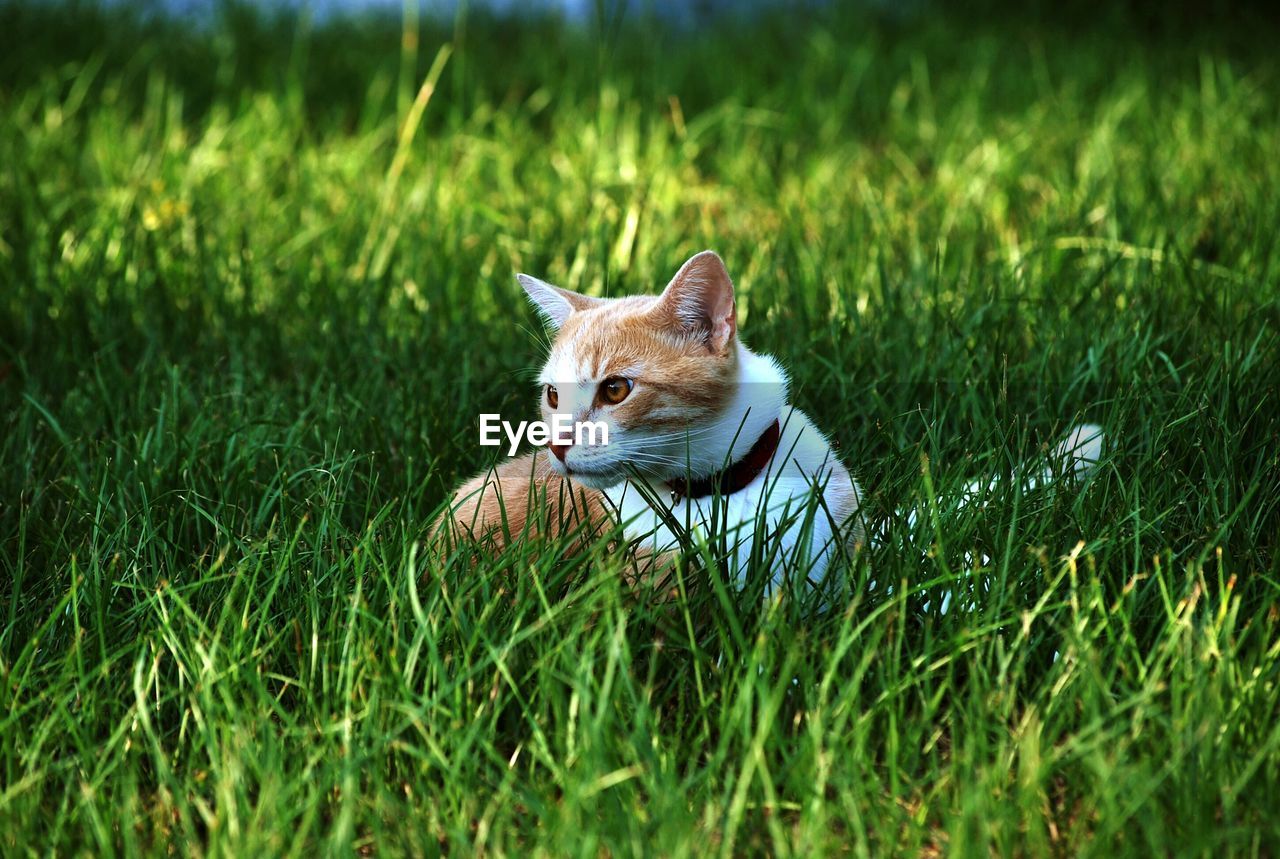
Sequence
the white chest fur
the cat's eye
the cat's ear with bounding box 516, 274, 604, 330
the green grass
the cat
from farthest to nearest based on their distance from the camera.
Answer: the cat's ear with bounding box 516, 274, 604, 330 → the cat's eye → the cat → the white chest fur → the green grass

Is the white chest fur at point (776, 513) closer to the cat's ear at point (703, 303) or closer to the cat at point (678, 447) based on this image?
the cat at point (678, 447)

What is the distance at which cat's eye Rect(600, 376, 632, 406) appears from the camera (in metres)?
2.34

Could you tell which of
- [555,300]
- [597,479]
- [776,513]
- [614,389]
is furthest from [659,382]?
[555,300]

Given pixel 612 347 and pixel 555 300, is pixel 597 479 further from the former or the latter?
pixel 555 300

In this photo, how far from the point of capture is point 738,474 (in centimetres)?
229

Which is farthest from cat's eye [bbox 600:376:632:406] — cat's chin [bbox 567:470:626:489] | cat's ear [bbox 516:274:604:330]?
cat's ear [bbox 516:274:604:330]

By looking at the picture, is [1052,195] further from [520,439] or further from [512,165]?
[520,439]

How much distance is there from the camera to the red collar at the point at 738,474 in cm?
227

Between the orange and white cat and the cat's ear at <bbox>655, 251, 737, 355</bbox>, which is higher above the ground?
the cat's ear at <bbox>655, 251, 737, 355</bbox>

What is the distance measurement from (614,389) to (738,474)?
28 centimetres

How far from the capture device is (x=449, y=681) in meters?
1.88

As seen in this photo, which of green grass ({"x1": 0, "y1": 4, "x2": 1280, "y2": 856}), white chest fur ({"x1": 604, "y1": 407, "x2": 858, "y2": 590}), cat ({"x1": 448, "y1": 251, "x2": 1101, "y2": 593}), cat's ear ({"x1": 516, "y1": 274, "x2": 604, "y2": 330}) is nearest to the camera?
green grass ({"x1": 0, "y1": 4, "x2": 1280, "y2": 856})

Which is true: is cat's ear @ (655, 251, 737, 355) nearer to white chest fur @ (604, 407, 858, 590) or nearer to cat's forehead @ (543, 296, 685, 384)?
cat's forehead @ (543, 296, 685, 384)

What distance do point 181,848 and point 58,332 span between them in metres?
2.12
